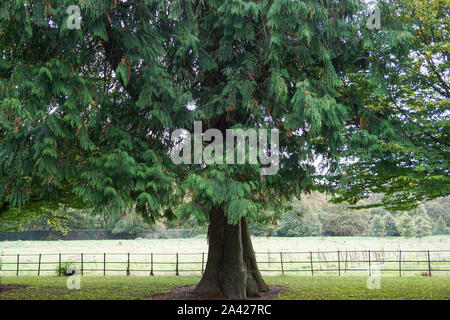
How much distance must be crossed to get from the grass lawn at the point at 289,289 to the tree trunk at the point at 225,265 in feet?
5.55

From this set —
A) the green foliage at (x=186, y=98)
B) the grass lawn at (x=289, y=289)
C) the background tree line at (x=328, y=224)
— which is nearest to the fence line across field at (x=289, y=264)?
the grass lawn at (x=289, y=289)

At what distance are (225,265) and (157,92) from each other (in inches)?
273

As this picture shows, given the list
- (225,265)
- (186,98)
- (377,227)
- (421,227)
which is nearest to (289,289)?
(225,265)

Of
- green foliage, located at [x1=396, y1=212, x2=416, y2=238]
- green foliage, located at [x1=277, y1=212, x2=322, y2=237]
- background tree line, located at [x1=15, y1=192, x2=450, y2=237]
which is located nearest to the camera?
green foliage, located at [x1=396, y1=212, x2=416, y2=238]

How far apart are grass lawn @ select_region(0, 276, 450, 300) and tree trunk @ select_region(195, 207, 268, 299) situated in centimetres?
169

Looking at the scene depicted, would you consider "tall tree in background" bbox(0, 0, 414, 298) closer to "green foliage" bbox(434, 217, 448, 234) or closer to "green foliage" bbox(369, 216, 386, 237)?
"green foliage" bbox(369, 216, 386, 237)

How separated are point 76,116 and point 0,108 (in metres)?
1.13

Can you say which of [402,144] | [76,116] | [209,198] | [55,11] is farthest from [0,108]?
[402,144]

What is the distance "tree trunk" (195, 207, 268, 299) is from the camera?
1281 centimetres

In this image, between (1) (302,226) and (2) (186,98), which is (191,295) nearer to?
(2) (186,98)

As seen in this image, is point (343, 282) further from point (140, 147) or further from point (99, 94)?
point (99, 94)

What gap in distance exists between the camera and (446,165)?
31.6 feet

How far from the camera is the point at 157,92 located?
316 inches

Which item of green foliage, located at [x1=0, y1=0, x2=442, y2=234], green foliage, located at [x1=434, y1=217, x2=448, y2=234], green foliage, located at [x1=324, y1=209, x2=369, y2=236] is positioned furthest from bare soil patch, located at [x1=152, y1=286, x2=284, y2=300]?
green foliage, located at [x1=434, y1=217, x2=448, y2=234]
